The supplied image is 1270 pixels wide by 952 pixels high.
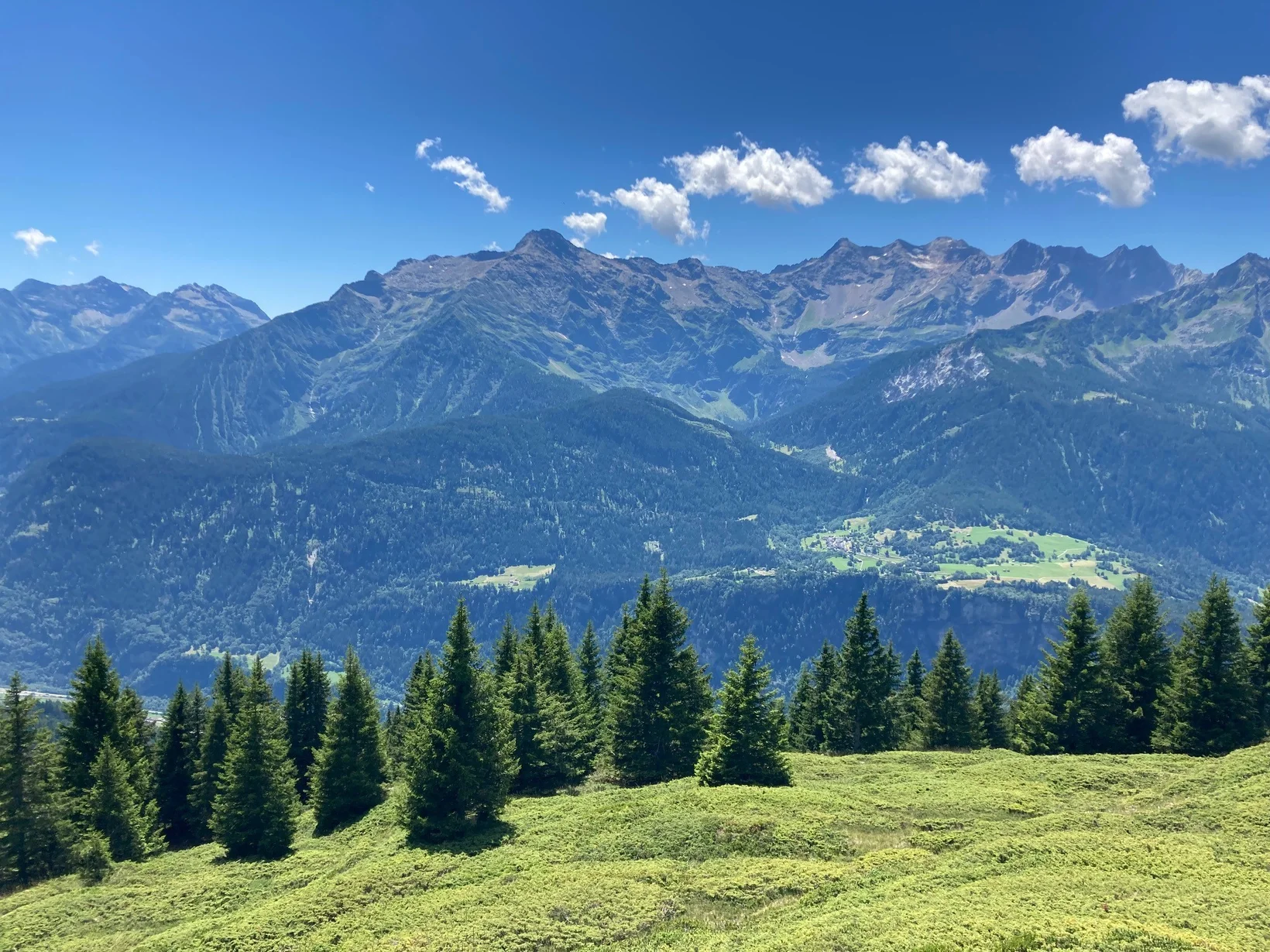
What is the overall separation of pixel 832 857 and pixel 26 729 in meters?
57.2

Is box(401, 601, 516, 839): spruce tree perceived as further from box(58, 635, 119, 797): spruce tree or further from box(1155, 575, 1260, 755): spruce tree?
box(1155, 575, 1260, 755): spruce tree

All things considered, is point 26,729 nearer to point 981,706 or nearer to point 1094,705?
point 1094,705

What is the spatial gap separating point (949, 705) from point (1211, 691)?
91.1 feet

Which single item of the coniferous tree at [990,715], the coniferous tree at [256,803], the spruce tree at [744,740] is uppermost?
the spruce tree at [744,740]

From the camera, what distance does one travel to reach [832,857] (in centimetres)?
3538

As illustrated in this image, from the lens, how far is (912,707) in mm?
87062

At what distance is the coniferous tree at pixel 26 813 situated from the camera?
49.3m

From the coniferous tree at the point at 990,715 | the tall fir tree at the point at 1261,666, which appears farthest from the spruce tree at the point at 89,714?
the tall fir tree at the point at 1261,666

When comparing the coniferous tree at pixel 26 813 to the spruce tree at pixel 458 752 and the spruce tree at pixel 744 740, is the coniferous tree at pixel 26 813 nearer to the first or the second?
the spruce tree at pixel 458 752

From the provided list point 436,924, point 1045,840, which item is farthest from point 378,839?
point 1045,840

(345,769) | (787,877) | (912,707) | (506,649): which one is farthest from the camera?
(912,707)

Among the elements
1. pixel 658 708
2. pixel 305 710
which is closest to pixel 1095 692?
pixel 658 708

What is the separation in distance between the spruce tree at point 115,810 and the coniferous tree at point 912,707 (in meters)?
72.0

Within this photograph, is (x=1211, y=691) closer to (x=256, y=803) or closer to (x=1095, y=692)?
(x=1095, y=692)
